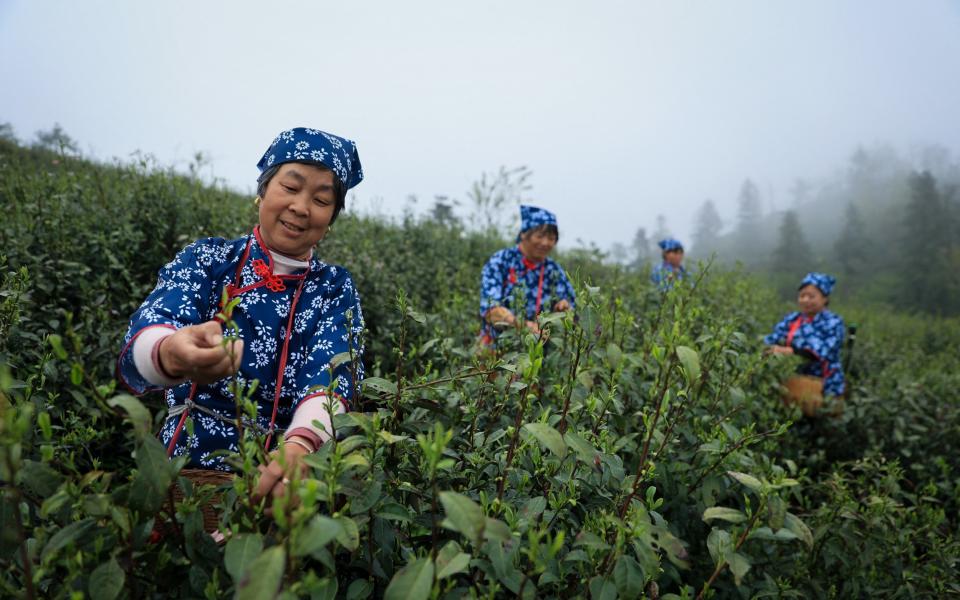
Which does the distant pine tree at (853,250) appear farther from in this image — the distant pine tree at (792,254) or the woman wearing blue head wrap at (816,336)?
the woman wearing blue head wrap at (816,336)

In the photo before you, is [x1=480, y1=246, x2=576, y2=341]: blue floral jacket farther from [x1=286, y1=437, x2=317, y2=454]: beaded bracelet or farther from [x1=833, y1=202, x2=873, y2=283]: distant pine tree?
[x1=833, y1=202, x2=873, y2=283]: distant pine tree

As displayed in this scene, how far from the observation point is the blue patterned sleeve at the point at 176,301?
4.25 feet

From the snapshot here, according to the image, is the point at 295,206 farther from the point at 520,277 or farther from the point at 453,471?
the point at 520,277

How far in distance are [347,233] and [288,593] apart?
16.7ft

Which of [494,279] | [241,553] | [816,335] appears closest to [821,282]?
[816,335]

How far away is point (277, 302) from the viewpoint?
1.64 meters

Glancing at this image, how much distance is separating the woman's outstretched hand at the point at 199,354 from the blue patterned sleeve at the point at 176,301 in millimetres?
177

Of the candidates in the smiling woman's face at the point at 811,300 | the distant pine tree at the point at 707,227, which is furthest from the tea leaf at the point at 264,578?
the distant pine tree at the point at 707,227

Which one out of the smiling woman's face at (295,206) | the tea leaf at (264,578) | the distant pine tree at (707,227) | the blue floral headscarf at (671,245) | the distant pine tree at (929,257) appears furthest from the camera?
the distant pine tree at (707,227)

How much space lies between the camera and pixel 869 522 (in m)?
2.09

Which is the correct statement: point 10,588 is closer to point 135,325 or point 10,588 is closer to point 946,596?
point 135,325

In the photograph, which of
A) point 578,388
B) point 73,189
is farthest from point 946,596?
point 73,189

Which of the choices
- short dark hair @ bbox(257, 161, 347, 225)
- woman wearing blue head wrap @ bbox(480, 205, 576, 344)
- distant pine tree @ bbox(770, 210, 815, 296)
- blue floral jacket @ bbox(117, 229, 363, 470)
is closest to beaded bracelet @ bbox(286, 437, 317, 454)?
blue floral jacket @ bbox(117, 229, 363, 470)

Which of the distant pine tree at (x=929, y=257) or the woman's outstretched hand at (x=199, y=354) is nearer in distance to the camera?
the woman's outstretched hand at (x=199, y=354)
